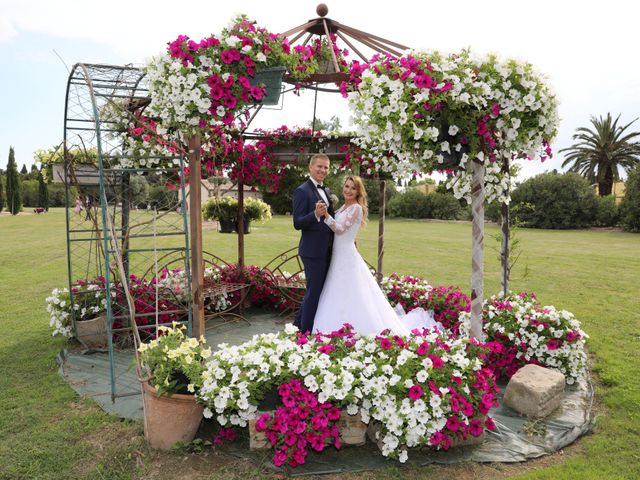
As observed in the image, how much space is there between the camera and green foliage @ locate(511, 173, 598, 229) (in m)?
29.1

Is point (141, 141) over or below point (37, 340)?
over

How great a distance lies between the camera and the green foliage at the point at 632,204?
25.8 m

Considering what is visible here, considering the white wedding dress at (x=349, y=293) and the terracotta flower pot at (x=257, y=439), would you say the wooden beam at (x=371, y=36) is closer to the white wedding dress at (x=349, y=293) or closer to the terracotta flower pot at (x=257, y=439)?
the white wedding dress at (x=349, y=293)

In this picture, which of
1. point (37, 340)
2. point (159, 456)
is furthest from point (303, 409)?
point (37, 340)

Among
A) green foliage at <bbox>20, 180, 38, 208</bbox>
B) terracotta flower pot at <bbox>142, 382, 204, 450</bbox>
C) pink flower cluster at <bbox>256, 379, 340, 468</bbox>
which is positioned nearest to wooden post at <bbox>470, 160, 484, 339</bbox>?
pink flower cluster at <bbox>256, 379, 340, 468</bbox>

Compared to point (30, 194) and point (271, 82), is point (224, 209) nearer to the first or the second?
point (271, 82)

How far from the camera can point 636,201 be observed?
25.6 m

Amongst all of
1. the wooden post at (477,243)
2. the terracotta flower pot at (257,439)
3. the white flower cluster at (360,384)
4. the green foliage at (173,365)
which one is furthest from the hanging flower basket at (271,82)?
the terracotta flower pot at (257,439)

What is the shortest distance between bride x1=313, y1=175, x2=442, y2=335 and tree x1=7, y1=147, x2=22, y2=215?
40067mm

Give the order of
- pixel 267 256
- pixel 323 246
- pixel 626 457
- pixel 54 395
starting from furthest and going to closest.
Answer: pixel 267 256, pixel 323 246, pixel 54 395, pixel 626 457

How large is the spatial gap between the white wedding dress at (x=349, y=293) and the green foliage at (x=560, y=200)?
26.2 m

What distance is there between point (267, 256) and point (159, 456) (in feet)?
39.4

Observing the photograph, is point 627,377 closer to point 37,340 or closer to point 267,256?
point 37,340

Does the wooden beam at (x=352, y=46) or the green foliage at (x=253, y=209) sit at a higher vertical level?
the wooden beam at (x=352, y=46)
